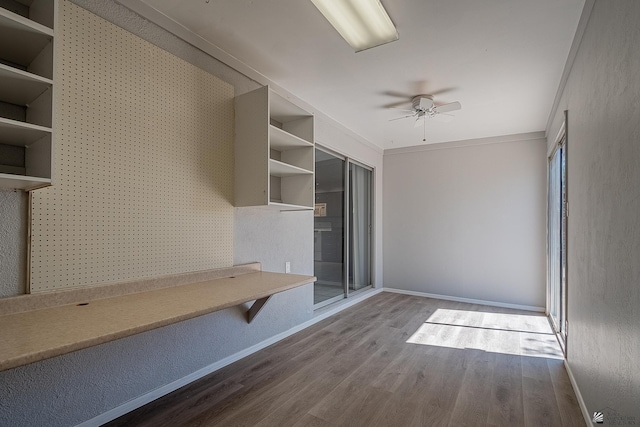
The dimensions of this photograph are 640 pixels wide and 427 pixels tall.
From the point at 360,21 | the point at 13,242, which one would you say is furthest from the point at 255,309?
the point at 360,21

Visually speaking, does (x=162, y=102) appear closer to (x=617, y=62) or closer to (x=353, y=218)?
(x=617, y=62)

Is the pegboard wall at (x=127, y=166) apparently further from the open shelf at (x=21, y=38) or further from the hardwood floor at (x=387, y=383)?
the hardwood floor at (x=387, y=383)

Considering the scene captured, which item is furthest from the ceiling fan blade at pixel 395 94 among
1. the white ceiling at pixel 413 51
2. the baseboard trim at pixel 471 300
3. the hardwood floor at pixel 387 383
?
the baseboard trim at pixel 471 300

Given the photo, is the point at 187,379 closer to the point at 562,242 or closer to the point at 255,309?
the point at 255,309

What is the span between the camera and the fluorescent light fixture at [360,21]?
192 cm

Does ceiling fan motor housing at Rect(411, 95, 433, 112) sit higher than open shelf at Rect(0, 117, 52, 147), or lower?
higher

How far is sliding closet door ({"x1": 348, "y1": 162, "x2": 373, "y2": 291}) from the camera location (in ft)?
15.5

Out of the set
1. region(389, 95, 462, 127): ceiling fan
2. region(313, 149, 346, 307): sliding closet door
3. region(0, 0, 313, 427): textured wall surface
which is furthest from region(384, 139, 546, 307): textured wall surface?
region(0, 0, 313, 427): textured wall surface

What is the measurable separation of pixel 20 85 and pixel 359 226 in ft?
13.8

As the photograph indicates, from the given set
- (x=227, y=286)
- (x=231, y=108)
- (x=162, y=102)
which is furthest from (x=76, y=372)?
(x=231, y=108)

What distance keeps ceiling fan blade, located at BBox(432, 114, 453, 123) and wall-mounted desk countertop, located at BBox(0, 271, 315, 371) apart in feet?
9.59

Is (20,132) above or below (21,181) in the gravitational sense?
above

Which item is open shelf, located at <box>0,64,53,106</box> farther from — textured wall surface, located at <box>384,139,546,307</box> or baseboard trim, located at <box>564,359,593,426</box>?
textured wall surface, located at <box>384,139,546,307</box>

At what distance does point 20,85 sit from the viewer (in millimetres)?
1340
